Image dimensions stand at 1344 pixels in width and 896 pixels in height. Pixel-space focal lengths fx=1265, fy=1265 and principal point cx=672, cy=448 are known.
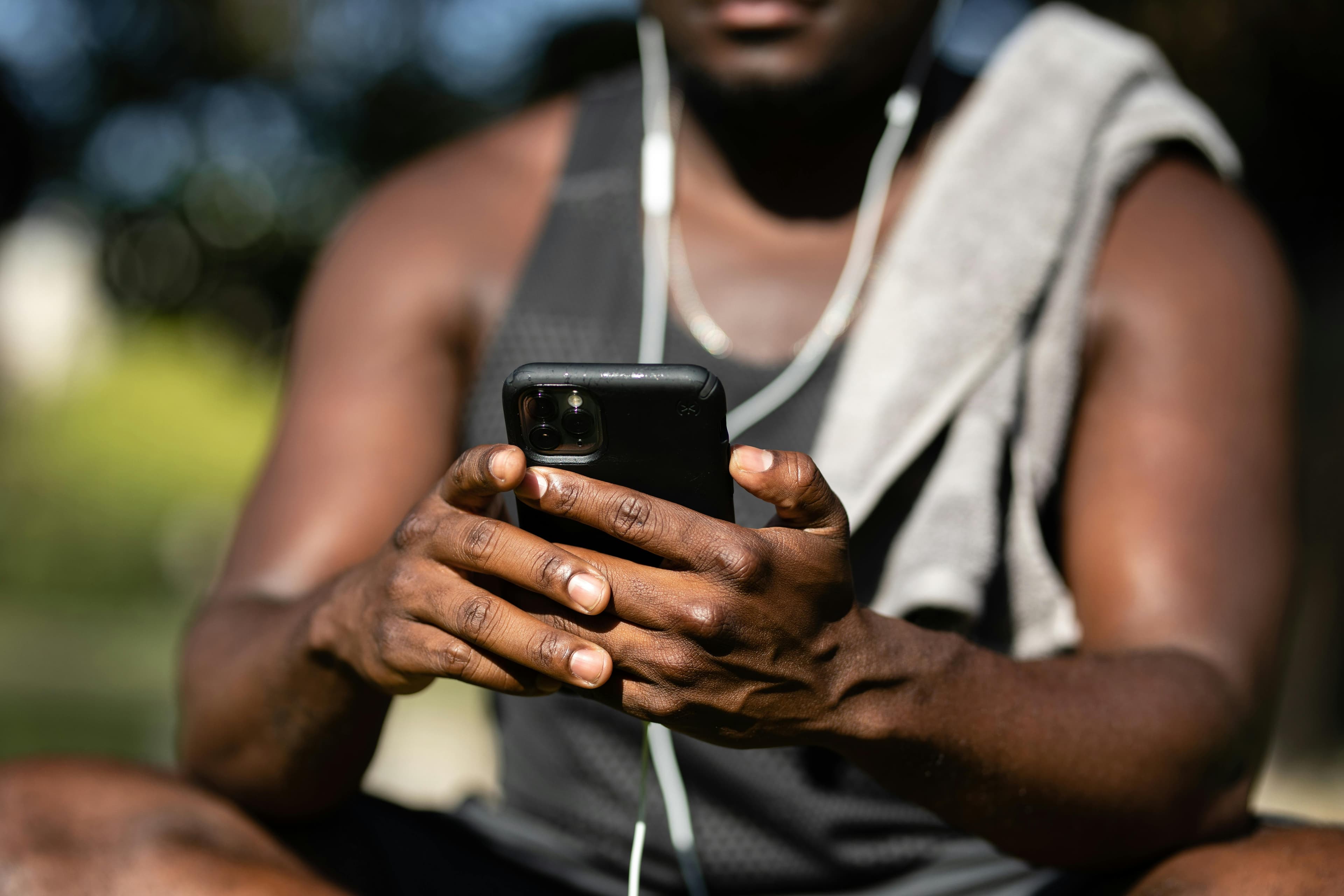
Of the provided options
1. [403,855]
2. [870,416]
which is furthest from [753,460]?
[403,855]

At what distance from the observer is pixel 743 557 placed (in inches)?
42.4

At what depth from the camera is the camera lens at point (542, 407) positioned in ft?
3.76

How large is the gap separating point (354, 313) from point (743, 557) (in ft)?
3.53

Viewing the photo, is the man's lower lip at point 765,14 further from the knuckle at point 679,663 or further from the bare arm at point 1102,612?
the knuckle at point 679,663

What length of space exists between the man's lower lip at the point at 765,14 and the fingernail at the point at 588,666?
1145 mm

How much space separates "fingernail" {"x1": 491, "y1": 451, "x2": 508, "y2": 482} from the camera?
3.52 feet

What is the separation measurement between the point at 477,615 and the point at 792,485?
31cm

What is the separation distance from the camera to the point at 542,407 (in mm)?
1152

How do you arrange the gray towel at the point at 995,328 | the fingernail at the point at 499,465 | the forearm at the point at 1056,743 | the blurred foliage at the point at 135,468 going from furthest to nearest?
the blurred foliage at the point at 135,468, the gray towel at the point at 995,328, the forearm at the point at 1056,743, the fingernail at the point at 499,465

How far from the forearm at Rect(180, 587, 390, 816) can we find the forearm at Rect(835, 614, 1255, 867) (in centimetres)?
59

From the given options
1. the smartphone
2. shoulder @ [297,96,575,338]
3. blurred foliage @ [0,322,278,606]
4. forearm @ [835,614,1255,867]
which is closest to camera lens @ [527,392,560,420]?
the smartphone

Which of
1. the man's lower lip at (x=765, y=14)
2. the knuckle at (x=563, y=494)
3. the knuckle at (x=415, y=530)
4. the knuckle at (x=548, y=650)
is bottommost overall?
the knuckle at (x=548, y=650)

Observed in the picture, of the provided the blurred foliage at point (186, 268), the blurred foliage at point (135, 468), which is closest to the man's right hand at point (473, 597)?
the blurred foliage at point (186, 268)

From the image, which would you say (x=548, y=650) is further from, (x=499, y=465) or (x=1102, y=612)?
(x=1102, y=612)
